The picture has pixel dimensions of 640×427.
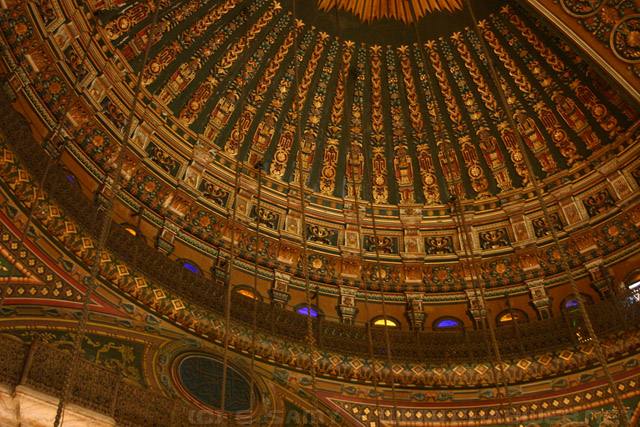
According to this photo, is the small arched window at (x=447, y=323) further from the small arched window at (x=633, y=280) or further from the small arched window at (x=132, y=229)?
the small arched window at (x=132, y=229)

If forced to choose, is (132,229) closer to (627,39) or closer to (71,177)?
(71,177)

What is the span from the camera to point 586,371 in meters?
11.9

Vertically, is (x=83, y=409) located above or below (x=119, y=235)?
below

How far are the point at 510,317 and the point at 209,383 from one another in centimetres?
691

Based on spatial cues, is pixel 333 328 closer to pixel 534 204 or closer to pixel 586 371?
pixel 586 371

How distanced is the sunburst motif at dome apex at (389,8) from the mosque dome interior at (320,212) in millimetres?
50

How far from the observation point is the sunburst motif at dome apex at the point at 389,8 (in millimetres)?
16172

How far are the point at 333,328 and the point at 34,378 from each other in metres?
6.54

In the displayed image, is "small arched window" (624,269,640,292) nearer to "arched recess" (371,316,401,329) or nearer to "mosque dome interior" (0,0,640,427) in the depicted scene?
"mosque dome interior" (0,0,640,427)

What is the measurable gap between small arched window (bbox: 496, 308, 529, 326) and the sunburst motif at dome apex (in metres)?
6.95

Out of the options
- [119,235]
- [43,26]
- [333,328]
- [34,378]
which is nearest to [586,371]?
[333,328]

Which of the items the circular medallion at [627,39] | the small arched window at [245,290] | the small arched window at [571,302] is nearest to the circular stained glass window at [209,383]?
the small arched window at [245,290]

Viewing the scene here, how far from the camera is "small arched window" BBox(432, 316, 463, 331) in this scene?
47.9 ft

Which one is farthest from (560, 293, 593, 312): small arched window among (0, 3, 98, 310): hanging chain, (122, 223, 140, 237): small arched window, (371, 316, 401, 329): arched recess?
(0, 3, 98, 310): hanging chain
